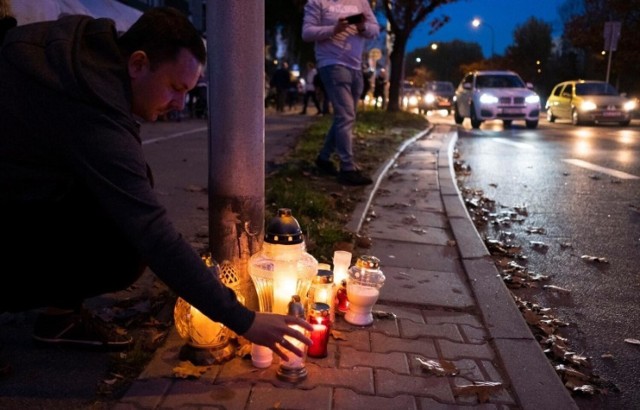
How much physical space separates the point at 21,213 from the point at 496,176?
24.4ft

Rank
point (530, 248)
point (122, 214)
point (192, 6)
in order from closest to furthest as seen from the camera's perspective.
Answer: point (122, 214) → point (530, 248) → point (192, 6)

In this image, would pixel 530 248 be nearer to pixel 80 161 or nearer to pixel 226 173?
pixel 226 173

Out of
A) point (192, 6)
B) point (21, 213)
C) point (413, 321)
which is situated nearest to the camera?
point (21, 213)

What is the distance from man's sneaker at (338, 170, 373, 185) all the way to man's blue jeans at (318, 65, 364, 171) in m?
0.13

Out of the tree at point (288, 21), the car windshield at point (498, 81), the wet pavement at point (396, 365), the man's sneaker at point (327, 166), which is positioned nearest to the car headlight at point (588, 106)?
the car windshield at point (498, 81)

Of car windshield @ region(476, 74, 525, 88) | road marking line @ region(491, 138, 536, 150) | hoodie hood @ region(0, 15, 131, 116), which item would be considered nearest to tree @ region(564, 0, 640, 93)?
car windshield @ region(476, 74, 525, 88)

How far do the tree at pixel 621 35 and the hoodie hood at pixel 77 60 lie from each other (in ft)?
149

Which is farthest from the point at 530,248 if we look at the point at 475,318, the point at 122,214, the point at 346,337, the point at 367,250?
the point at 122,214

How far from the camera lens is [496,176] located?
880 cm

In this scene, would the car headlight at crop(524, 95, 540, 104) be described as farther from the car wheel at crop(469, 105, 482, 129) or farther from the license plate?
the car wheel at crop(469, 105, 482, 129)

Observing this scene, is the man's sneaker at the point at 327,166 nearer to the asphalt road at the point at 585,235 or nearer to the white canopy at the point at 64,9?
the asphalt road at the point at 585,235

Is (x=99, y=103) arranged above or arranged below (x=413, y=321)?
above

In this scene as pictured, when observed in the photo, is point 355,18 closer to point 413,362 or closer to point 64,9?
point 413,362

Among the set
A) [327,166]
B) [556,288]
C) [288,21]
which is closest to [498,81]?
[327,166]
